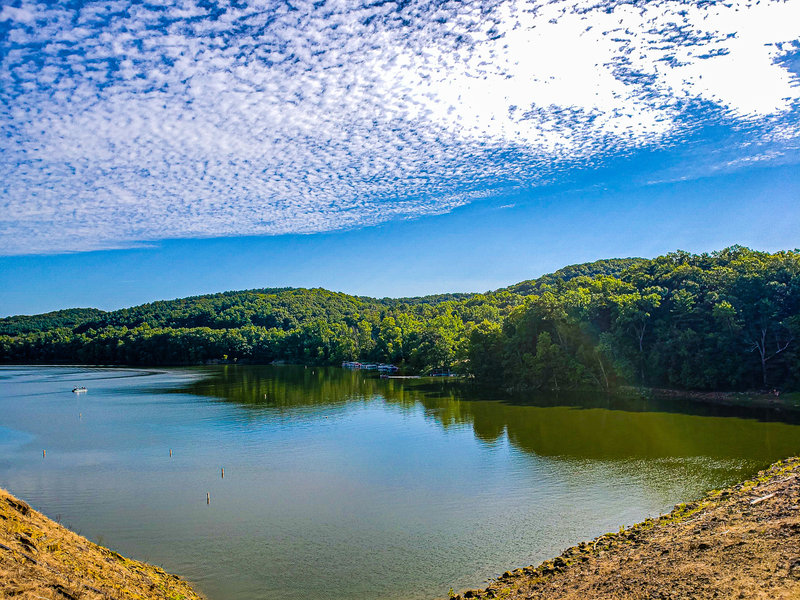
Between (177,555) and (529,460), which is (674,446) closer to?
(529,460)

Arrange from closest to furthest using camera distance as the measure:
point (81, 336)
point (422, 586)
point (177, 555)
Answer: point (422, 586)
point (177, 555)
point (81, 336)

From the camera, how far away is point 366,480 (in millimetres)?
29781

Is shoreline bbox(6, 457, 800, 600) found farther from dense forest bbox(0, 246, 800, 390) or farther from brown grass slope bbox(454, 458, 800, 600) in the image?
dense forest bbox(0, 246, 800, 390)

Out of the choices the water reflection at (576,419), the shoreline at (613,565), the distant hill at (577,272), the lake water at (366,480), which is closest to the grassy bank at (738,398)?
the water reflection at (576,419)

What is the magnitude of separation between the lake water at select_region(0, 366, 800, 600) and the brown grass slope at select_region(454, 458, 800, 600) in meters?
2.04

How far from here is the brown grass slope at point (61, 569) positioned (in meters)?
11.6

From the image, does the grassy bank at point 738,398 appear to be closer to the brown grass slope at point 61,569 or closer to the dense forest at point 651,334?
the dense forest at point 651,334

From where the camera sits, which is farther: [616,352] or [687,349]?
[616,352]

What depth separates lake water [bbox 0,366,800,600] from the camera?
63.0 ft

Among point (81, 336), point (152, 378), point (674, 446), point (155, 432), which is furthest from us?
point (81, 336)

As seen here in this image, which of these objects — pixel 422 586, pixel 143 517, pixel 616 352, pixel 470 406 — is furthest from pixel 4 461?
pixel 616 352

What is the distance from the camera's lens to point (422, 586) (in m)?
17.2

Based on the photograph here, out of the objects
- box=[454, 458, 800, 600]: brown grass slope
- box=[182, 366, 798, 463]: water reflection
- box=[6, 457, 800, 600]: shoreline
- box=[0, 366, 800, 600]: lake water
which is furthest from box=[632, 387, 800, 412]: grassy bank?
box=[6, 457, 800, 600]: shoreline

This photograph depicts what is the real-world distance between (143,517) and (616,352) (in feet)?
166
